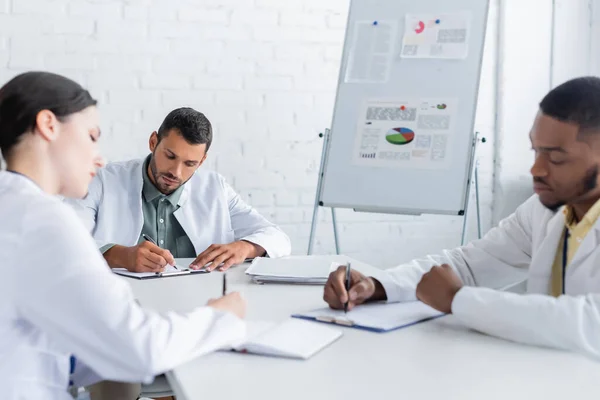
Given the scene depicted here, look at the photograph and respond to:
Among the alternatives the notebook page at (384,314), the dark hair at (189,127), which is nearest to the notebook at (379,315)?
the notebook page at (384,314)

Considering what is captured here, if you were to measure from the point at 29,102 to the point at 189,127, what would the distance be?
132 centimetres

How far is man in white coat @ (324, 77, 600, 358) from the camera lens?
1279mm

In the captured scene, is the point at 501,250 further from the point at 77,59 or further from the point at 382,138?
the point at 77,59

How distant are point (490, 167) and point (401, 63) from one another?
1142 millimetres

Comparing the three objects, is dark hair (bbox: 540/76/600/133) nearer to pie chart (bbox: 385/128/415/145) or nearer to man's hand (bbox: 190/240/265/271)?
man's hand (bbox: 190/240/265/271)

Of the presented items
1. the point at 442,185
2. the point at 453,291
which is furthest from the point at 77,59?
the point at 453,291

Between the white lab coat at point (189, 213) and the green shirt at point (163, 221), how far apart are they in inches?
1.1

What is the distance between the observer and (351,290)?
61.8 inches

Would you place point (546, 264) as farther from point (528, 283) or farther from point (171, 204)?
point (171, 204)

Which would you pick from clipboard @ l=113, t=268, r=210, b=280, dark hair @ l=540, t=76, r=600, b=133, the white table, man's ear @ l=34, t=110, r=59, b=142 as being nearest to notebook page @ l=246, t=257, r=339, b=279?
clipboard @ l=113, t=268, r=210, b=280

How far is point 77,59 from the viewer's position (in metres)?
3.08

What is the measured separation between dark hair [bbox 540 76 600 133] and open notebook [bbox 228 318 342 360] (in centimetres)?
65

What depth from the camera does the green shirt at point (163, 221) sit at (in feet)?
8.22

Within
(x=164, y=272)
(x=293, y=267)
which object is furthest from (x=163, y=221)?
(x=293, y=267)
